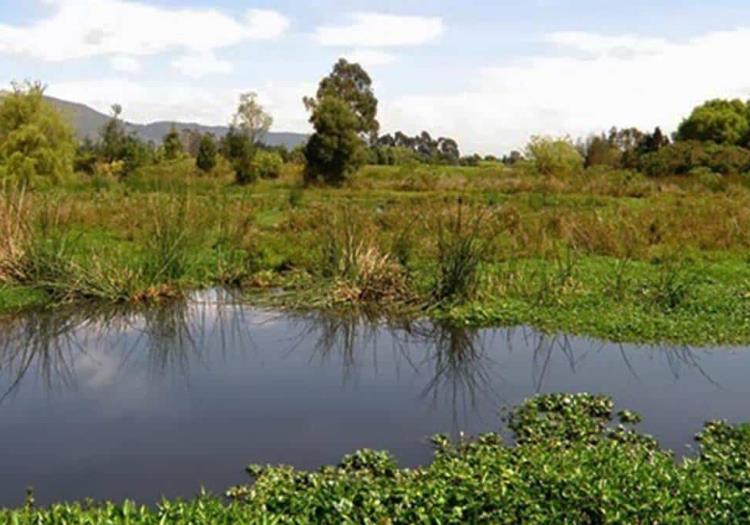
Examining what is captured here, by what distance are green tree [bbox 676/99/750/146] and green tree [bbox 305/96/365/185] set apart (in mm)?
17011

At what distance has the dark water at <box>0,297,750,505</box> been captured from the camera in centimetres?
464

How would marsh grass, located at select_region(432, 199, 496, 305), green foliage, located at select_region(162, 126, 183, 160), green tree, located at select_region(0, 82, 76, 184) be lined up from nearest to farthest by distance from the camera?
marsh grass, located at select_region(432, 199, 496, 305), green tree, located at select_region(0, 82, 76, 184), green foliage, located at select_region(162, 126, 183, 160)

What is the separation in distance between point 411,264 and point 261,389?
137 inches

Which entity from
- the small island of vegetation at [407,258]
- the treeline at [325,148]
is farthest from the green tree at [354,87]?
the small island of vegetation at [407,258]

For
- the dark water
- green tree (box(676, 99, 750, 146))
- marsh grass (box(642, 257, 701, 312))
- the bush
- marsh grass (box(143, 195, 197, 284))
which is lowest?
the dark water

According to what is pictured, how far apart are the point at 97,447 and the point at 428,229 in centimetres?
609

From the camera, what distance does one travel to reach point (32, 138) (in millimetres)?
20328

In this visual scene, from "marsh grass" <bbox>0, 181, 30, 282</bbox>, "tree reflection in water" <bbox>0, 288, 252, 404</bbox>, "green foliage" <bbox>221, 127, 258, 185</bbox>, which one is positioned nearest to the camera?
"tree reflection in water" <bbox>0, 288, 252, 404</bbox>

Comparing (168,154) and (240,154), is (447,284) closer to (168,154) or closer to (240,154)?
(240,154)

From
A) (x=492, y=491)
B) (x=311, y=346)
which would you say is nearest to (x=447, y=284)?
(x=311, y=346)

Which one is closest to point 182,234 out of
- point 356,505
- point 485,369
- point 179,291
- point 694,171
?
point 179,291

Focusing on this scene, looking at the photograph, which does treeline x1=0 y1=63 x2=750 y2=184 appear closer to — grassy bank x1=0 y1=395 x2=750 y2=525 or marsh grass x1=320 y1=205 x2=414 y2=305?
marsh grass x1=320 y1=205 x2=414 y2=305

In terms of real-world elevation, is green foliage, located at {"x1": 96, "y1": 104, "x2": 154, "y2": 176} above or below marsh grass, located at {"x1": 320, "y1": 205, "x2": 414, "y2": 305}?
above

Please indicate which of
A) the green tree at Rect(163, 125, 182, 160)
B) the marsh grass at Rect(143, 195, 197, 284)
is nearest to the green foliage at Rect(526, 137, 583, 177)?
the green tree at Rect(163, 125, 182, 160)
